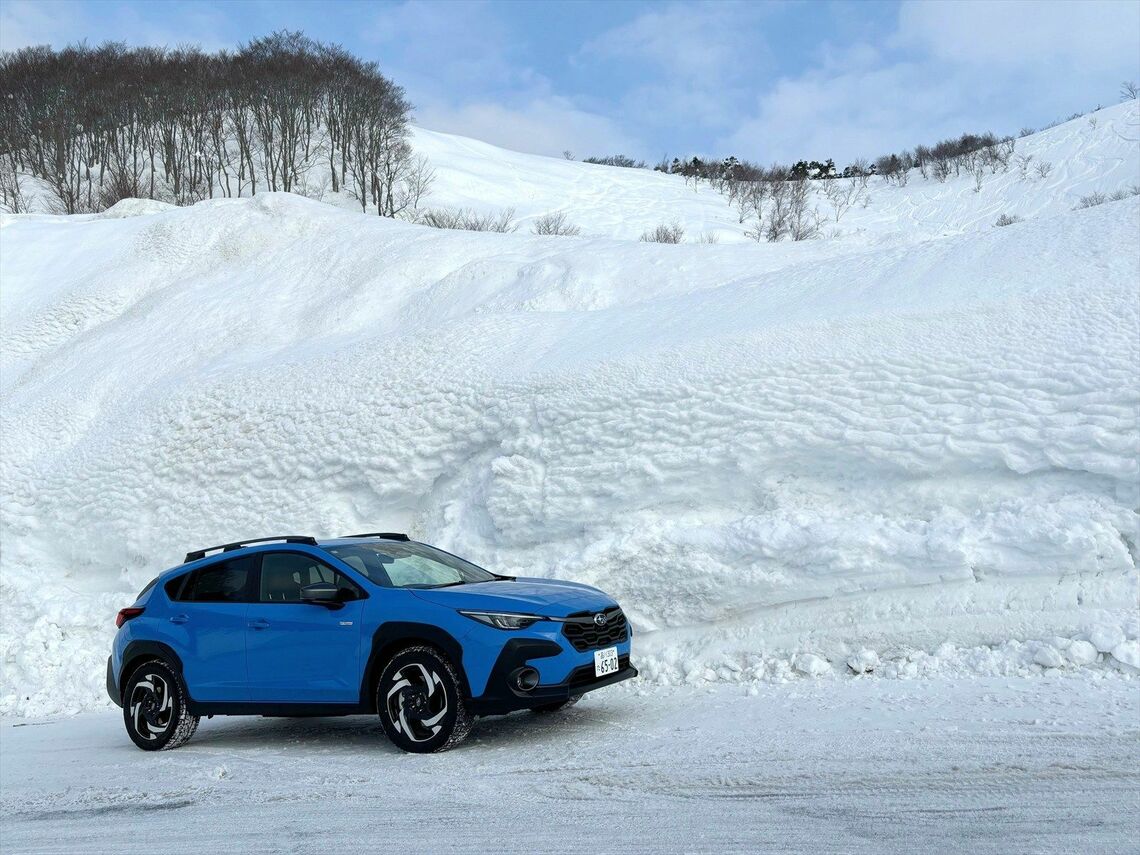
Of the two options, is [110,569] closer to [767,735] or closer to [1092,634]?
[767,735]

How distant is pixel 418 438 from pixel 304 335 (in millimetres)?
6140

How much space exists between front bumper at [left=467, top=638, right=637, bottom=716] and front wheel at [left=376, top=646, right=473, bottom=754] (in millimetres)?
167

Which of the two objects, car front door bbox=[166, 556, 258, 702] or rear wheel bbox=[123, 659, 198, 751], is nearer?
car front door bbox=[166, 556, 258, 702]

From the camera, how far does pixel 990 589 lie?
7.58 metres

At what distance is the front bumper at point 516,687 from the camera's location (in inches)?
232

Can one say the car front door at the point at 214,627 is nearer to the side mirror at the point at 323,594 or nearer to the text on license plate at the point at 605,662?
the side mirror at the point at 323,594

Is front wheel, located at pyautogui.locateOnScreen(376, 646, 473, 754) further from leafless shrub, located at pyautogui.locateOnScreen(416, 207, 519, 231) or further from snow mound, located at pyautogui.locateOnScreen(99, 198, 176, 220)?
leafless shrub, located at pyautogui.locateOnScreen(416, 207, 519, 231)

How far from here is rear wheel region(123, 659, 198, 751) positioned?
23.6 feet

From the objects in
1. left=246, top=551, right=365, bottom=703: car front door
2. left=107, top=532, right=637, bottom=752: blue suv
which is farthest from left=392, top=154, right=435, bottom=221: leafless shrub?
left=246, top=551, right=365, bottom=703: car front door

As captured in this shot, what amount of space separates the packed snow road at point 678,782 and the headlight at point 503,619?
79cm

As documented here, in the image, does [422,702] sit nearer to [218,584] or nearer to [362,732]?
[362,732]

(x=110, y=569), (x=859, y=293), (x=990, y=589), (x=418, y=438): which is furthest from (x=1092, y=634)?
(x=110, y=569)

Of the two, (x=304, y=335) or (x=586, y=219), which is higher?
(x=586, y=219)

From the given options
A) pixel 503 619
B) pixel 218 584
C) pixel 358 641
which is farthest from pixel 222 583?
pixel 503 619
